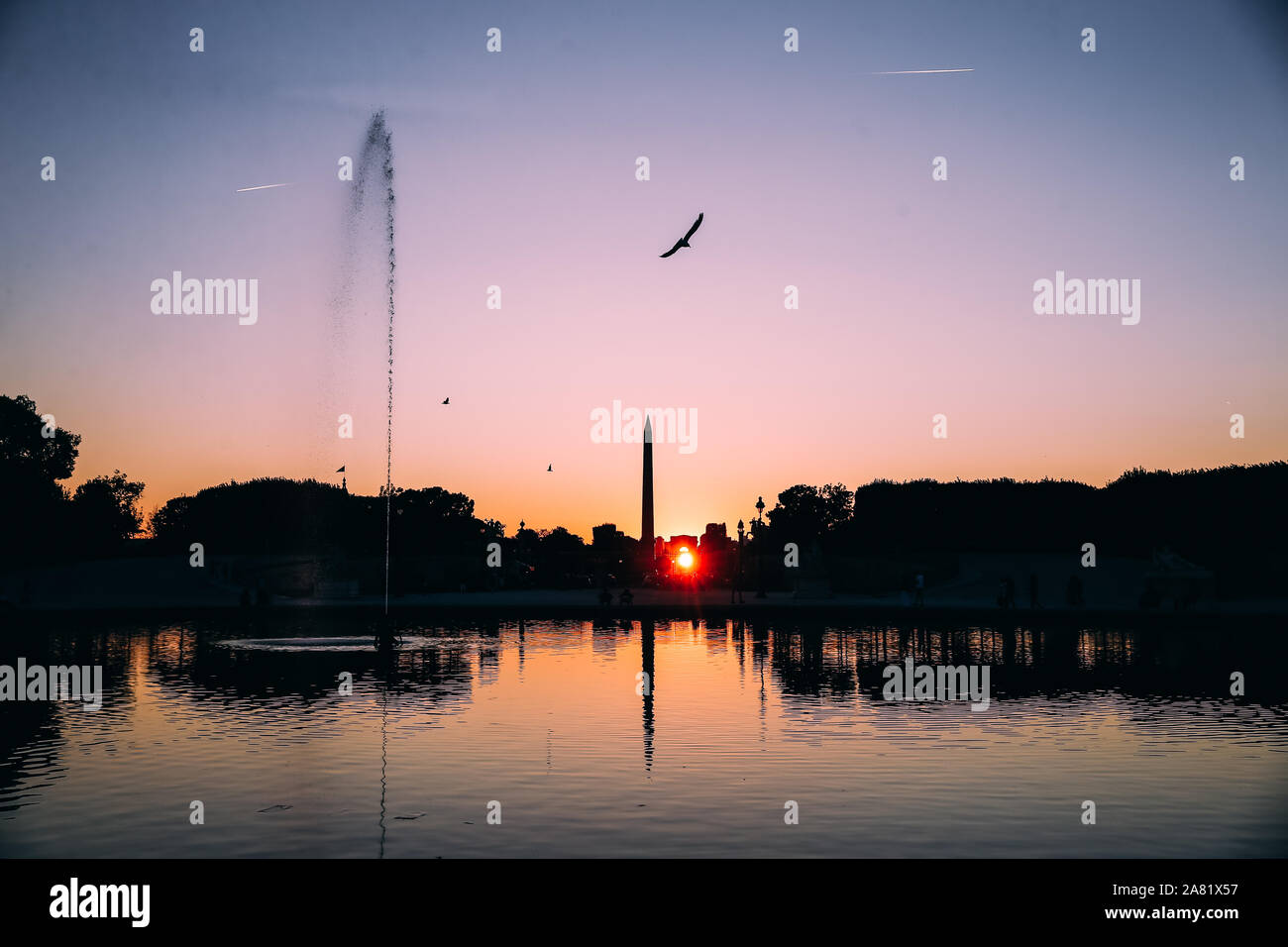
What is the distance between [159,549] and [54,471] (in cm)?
1472

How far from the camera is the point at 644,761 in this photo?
14.6 m

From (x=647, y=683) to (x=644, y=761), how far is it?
8408mm

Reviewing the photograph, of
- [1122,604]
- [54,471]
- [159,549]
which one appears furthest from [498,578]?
[54,471]

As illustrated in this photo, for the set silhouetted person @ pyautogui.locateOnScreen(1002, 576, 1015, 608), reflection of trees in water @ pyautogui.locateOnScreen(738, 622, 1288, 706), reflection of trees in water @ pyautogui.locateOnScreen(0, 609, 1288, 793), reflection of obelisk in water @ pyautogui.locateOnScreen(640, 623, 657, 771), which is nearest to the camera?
reflection of obelisk in water @ pyautogui.locateOnScreen(640, 623, 657, 771)

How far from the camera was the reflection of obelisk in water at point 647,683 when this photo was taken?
602 inches

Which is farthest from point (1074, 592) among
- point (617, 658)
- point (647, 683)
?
point (647, 683)

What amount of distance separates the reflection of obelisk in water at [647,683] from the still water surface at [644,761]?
0.10 meters

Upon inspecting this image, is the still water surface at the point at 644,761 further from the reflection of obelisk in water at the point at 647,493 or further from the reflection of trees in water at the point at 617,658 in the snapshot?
the reflection of obelisk in water at the point at 647,493

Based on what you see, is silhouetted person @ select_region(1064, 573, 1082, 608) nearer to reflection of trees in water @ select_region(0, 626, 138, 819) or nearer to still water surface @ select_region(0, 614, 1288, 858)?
still water surface @ select_region(0, 614, 1288, 858)

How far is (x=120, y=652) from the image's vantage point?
99.0 feet

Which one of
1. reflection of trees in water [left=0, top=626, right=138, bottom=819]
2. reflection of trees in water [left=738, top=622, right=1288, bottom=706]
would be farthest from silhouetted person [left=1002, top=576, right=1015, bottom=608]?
reflection of trees in water [left=0, top=626, right=138, bottom=819]

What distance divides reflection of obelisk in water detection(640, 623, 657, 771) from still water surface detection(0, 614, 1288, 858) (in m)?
0.10

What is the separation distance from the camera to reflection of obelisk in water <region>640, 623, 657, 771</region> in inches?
602
